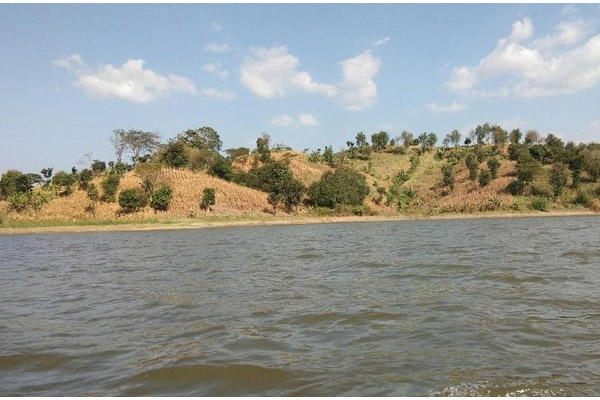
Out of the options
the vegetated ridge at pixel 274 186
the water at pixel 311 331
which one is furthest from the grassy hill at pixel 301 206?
the water at pixel 311 331

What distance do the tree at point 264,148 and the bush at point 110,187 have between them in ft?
103

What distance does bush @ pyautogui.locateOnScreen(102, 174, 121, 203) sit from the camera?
2778 inches

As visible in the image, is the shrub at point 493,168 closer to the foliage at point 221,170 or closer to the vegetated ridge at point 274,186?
the vegetated ridge at point 274,186

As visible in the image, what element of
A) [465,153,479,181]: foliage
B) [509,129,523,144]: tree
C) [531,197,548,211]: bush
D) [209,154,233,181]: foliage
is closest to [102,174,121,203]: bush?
[209,154,233,181]: foliage

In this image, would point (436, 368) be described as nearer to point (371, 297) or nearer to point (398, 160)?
point (371, 297)

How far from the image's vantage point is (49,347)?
8.97 metres

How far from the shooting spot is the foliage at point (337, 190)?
77.7 metres

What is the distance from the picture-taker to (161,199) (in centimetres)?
6850

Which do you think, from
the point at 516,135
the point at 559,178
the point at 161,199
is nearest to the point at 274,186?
the point at 161,199

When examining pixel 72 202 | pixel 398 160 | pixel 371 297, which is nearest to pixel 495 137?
pixel 398 160

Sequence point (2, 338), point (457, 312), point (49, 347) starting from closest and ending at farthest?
1. point (49, 347)
2. point (2, 338)
3. point (457, 312)

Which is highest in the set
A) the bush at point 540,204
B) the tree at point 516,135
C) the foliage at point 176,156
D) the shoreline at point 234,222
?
the tree at point 516,135

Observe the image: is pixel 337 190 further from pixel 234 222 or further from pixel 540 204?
pixel 540 204

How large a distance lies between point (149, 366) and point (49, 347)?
2.69 metres
